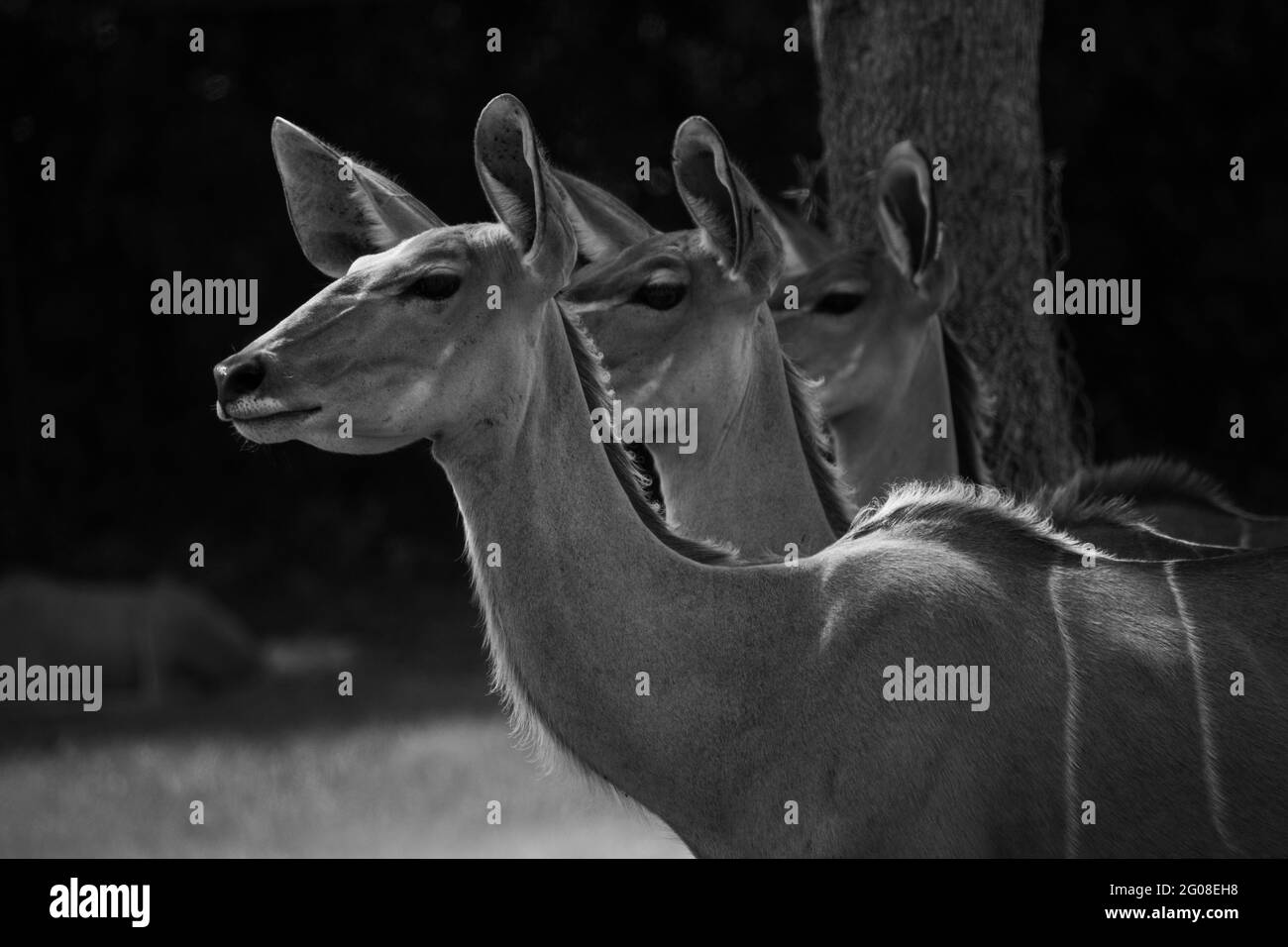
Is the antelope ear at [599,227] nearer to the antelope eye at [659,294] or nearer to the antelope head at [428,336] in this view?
the antelope eye at [659,294]

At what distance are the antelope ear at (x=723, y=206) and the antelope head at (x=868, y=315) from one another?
2.01ft

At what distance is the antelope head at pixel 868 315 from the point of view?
4.41 meters

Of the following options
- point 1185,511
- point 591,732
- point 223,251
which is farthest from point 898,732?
point 223,251

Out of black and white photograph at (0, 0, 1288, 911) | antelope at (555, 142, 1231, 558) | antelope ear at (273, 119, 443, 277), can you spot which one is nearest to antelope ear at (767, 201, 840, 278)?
black and white photograph at (0, 0, 1288, 911)

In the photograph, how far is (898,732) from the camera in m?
2.84

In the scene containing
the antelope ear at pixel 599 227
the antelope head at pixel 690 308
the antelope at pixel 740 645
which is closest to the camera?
the antelope at pixel 740 645

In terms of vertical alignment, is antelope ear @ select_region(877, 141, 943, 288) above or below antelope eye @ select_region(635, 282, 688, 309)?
above

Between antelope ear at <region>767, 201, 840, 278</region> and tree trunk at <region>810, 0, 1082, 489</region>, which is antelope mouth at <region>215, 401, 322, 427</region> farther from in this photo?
tree trunk at <region>810, 0, 1082, 489</region>

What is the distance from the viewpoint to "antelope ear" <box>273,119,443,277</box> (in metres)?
3.38

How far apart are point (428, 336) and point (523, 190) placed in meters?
0.33

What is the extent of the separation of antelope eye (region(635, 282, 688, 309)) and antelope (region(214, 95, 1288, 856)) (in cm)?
69

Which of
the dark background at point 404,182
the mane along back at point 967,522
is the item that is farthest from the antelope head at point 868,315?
the dark background at point 404,182

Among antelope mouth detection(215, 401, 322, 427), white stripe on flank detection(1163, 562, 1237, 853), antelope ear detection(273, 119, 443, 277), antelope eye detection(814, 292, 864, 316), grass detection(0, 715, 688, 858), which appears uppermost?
antelope ear detection(273, 119, 443, 277)

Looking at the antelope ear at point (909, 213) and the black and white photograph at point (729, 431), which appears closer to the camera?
the black and white photograph at point (729, 431)
